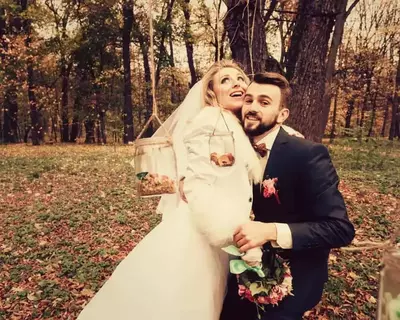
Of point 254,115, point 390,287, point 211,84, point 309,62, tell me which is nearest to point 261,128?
point 254,115

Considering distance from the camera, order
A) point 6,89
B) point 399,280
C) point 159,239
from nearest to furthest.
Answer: point 399,280
point 159,239
point 6,89

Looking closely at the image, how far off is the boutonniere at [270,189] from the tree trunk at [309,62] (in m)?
2.21

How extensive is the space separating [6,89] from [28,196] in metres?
16.5

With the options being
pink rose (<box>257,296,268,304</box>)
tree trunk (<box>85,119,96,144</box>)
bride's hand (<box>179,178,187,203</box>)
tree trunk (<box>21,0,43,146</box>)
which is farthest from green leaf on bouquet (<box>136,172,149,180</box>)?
tree trunk (<box>85,119,96,144</box>)

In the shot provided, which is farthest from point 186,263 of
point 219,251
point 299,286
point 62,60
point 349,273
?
point 62,60

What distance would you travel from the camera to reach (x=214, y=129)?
185 centimetres

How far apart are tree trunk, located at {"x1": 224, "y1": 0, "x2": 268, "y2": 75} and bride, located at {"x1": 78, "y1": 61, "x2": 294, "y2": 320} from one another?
170 centimetres

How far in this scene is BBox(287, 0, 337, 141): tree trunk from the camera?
371 cm

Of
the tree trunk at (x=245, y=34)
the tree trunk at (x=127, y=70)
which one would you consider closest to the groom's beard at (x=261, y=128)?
the tree trunk at (x=245, y=34)

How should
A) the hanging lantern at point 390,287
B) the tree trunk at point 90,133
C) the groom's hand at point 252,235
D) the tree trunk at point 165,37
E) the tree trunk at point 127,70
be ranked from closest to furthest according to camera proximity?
the hanging lantern at point 390,287 → the groom's hand at point 252,235 → the tree trunk at point 127,70 → the tree trunk at point 165,37 → the tree trunk at point 90,133

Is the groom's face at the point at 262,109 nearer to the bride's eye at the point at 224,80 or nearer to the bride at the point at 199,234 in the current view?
the bride at the point at 199,234

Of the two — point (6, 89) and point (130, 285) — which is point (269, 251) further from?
point (6, 89)

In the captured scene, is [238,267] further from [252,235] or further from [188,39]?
[188,39]

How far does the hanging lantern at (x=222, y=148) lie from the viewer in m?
1.77
